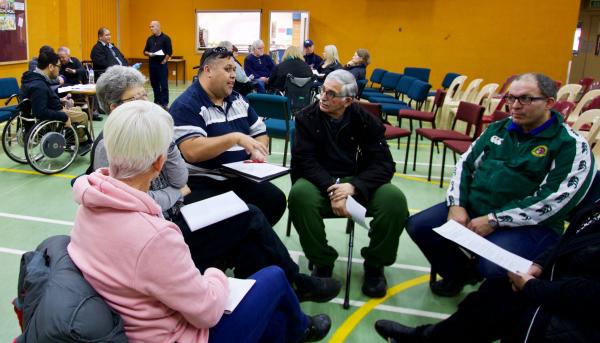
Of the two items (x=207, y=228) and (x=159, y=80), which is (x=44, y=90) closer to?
(x=207, y=228)

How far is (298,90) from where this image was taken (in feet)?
20.7

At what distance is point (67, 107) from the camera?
16.9ft

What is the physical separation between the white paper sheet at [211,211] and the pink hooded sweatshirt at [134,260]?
2.27 ft

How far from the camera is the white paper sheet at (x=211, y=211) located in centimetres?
192

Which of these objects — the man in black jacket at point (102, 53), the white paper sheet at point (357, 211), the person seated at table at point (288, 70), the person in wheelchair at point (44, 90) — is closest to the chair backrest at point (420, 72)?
the person seated at table at point (288, 70)

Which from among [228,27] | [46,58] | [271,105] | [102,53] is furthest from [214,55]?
[228,27]

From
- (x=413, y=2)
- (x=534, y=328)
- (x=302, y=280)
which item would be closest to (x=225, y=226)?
(x=302, y=280)

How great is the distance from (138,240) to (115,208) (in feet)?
0.34

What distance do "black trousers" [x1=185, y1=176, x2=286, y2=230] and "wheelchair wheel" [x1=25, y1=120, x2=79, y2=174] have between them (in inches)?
106

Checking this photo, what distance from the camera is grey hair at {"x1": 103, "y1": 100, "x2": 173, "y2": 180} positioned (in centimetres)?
120

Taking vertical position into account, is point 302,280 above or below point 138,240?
below

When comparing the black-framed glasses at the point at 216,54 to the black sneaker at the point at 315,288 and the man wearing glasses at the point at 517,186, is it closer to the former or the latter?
the black sneaker at the point at 315,288

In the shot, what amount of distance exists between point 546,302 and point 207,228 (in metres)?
1.32

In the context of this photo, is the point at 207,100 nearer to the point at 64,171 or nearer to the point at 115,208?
the point at 115,208
